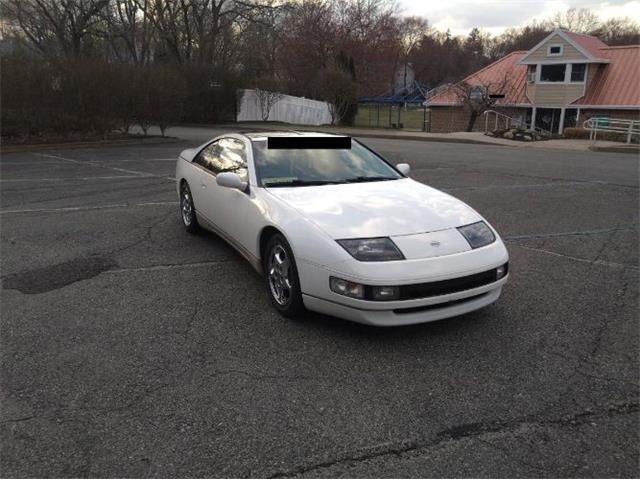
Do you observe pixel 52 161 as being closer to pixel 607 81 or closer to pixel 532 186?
pixel 532 186

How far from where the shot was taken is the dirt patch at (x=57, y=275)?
4.77 meters

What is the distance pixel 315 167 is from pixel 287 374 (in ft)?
7.23

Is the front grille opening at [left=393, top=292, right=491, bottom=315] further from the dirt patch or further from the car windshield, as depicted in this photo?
the dirt patch

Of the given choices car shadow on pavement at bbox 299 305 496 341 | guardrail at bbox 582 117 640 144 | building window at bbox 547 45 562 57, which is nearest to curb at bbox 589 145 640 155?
guardrail at bbox 582 117 640 144

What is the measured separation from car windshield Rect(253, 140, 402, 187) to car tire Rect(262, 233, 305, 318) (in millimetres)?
723

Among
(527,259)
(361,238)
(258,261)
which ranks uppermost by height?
(361,238)

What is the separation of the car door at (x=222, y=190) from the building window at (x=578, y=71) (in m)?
32.3

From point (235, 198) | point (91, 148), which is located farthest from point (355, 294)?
point (91, 148)

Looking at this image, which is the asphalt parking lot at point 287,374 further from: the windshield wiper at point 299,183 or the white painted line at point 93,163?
the white painted line at point 93,163

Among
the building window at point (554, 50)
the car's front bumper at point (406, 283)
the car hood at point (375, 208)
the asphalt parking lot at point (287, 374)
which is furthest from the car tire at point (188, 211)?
the building window at point (554, 50)

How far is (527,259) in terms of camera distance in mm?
5582

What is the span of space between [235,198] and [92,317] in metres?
1.55

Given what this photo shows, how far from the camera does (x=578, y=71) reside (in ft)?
106

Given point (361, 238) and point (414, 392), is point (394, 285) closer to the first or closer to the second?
point (361, 238)
